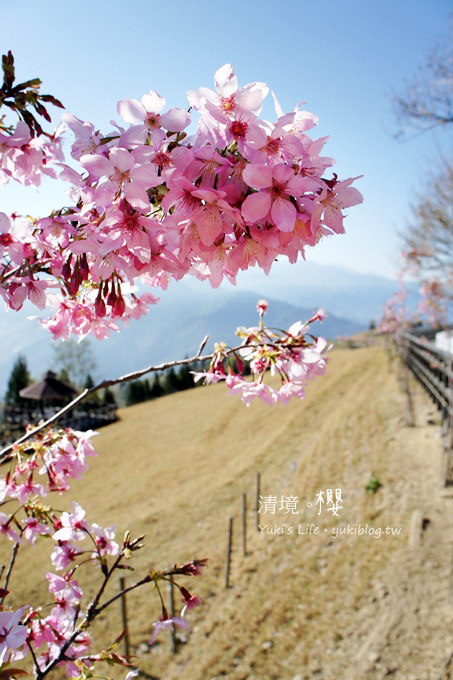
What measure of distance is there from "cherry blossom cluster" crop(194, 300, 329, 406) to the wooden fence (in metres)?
5.32

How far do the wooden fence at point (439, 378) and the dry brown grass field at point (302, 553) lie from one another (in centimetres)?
48

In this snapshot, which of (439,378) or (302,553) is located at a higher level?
(439,378)

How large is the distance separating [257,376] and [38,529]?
95 centimetres

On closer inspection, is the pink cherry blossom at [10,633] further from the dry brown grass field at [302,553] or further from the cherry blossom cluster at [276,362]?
the dry brown grass field at [302,553]

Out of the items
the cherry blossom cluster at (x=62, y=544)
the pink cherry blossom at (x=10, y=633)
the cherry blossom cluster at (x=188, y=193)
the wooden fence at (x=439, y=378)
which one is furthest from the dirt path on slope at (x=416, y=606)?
the cherry blossom cluster at (x=188, y=193)

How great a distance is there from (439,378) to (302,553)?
4677 mm

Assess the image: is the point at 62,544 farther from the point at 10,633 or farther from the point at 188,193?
the point at 188,193

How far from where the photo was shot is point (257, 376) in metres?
1.44

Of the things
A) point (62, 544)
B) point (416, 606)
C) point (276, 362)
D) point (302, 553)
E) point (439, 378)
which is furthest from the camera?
point (439, 378)

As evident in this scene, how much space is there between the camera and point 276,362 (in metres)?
1.36

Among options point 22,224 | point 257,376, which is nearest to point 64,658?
point 257,376

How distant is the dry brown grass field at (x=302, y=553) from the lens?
14.0ft

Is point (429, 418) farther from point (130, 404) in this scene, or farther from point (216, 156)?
point (130, 404)

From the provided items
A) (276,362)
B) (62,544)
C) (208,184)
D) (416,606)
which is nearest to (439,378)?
(416,606)
